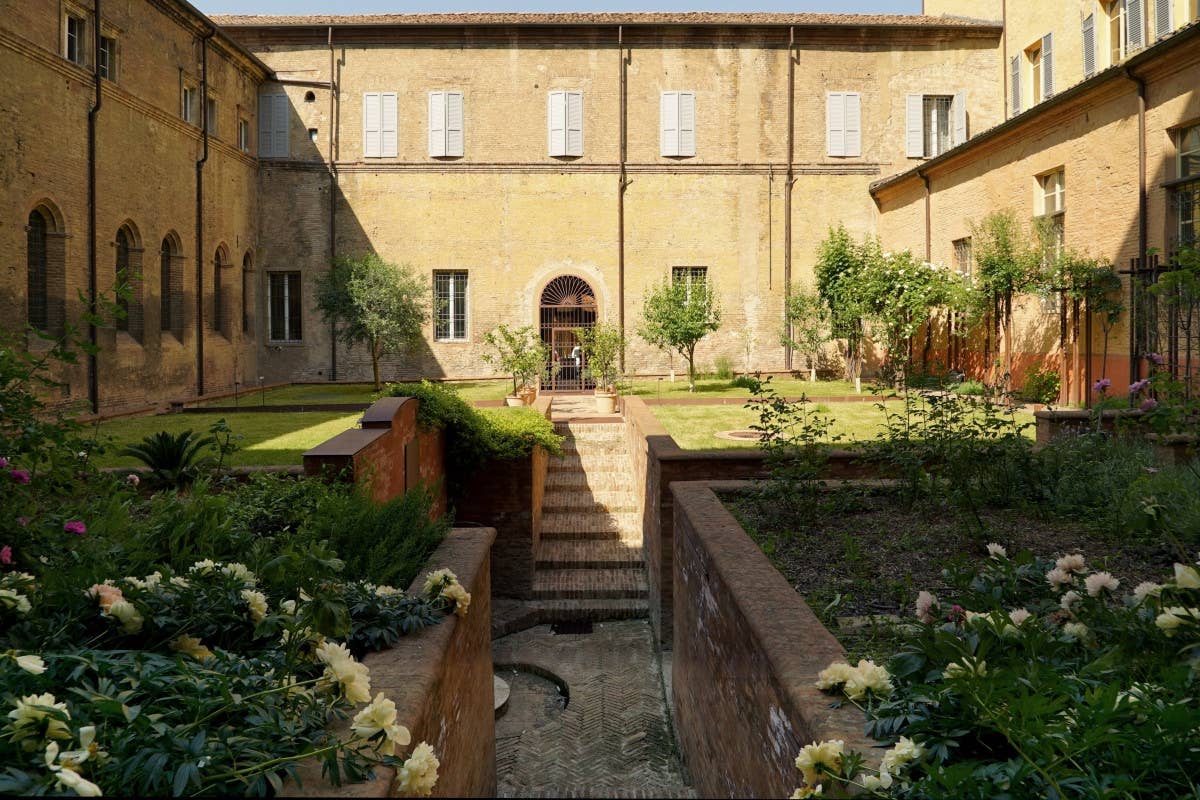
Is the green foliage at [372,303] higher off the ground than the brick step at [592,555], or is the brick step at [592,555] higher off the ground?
the green foliage at [372,303]

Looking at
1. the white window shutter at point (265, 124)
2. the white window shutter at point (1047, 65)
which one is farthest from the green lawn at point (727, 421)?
the white window shutter at point (265, 124)

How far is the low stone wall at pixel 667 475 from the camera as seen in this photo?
344 inches

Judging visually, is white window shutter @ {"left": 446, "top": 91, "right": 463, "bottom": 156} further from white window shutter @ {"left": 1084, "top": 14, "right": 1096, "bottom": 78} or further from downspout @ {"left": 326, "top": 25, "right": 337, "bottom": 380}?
white window shutter @ {"left": 1084, "top": 14, "right": 1096, "bottom": 78}

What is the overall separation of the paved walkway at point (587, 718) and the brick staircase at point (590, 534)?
0.36 meters

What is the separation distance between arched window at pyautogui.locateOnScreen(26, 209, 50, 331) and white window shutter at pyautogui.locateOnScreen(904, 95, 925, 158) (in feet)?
61.5

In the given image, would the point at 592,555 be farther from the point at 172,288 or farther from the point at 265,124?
the point at 265,124

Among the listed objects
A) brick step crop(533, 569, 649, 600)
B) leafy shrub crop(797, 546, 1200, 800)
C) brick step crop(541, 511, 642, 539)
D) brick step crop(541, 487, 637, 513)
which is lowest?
Answer: brick step crop(533, 569, 649, 600)

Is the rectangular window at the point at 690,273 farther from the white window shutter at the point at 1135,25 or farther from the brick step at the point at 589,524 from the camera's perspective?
the brick step at the point at 589,524

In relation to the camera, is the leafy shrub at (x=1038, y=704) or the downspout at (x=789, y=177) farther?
the downspout at (x=789, y=177)

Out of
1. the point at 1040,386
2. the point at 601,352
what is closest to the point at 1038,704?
the point at 1040,386

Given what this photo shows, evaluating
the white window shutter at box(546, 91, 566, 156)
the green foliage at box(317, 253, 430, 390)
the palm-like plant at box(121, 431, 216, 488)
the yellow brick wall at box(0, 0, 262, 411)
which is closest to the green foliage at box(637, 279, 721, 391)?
the white window shutter at box(546, 91, 566, 156)

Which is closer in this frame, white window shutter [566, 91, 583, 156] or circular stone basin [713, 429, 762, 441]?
circular stone basin [713, 429, 762, 441]

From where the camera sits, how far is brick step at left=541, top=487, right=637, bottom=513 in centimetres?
1318

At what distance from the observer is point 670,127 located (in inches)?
936
